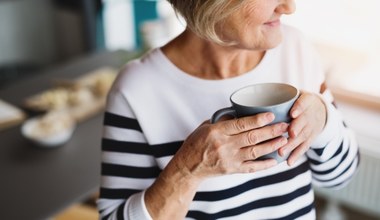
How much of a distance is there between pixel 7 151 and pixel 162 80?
910mm

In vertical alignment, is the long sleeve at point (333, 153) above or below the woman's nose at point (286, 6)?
below

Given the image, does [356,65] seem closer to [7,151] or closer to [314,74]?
[314,74]

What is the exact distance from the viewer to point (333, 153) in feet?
2.67

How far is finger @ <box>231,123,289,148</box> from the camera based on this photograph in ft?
2.02

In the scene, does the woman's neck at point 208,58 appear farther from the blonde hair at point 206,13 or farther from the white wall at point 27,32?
the white wall at point 27,32

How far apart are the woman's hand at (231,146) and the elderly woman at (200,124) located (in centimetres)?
3

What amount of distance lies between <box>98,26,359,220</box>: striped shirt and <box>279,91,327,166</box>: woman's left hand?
9 centimetres

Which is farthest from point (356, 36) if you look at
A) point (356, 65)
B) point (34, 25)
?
point (34, 25)

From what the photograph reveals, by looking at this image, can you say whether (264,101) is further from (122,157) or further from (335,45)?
(335,45)

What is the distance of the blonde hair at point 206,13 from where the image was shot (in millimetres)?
678

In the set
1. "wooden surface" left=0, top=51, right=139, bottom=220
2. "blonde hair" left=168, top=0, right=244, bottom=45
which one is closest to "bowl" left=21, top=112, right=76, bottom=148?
"wooden surface" left=0, top=51, right=139, bottom=220

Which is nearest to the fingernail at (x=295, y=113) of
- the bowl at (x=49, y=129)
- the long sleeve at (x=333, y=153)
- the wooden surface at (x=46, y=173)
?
the long sleeve at (x=333, y=153)

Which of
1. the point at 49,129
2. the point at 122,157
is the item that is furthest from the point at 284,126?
the point at 49,129

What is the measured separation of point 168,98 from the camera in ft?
2.66
